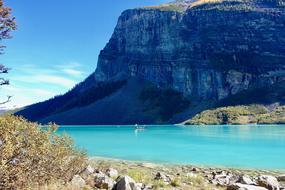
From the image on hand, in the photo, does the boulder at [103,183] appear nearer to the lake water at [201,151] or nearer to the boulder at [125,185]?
the boulder at [125,185]

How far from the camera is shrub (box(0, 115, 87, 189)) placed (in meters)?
12.9

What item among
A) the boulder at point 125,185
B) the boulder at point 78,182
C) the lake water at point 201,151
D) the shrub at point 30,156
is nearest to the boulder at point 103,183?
the boulder at point 125,185

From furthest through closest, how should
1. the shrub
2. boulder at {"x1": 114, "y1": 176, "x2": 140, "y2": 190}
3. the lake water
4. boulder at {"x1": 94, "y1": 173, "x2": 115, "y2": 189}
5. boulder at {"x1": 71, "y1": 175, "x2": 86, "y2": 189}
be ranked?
1. the lake water
2. boulder at {"x1": 94, "y1": 173, "x2": 115, "y2": 189}
3. boulder at {"x1": 114, "y1": 176, "x2": 140, "y2": 190}
4. boulder at {"x1": 71, "y1": 175, "x2": 86, "y2": 189}
5. the shrub

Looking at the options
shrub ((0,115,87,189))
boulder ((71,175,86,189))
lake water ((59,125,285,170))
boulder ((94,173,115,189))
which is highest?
shrub ((0,115,87,189))

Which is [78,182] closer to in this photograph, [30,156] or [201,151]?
[30,156]

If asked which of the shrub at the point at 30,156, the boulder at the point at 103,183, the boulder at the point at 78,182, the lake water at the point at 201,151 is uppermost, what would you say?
the shrub at the point at 30,156

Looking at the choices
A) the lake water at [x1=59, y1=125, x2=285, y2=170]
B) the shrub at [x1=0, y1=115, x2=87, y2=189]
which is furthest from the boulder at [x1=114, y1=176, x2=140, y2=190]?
the lake water at [x1=59, y1=125, x2=285, y2=170]

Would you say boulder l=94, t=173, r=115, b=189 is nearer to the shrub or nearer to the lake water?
the shrub

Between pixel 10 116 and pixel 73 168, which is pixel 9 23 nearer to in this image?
pixel 10 116

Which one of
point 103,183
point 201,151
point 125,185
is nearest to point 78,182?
point 103,183

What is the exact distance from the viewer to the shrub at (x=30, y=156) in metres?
12.9

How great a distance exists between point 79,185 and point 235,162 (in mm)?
36508

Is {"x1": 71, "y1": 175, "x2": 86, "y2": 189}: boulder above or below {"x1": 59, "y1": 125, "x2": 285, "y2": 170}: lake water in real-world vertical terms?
above

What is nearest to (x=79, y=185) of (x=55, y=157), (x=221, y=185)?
(x=55, y=157)
